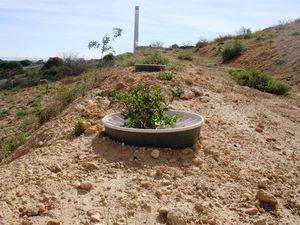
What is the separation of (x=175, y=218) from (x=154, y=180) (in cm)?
60

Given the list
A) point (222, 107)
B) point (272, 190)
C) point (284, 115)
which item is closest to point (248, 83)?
point (284, 115)

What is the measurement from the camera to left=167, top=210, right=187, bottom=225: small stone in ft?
11.4

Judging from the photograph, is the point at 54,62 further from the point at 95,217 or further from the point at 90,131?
the point at 95,217

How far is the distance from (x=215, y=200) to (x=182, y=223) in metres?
0.59

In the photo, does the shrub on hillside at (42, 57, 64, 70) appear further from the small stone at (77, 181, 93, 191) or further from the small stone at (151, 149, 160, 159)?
the small stone at (77, 181, 93, 191)

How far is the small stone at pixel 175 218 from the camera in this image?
11.4ft

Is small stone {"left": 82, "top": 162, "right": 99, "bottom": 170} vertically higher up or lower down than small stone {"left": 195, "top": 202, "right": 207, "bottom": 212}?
higher up

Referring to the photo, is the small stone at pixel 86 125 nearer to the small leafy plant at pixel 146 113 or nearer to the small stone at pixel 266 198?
the small leafy plant at pixel 146 113

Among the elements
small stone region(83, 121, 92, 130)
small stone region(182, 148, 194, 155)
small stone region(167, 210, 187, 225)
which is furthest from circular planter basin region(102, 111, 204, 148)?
small stone region(167, 210, 187, 225)

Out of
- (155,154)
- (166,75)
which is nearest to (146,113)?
(155,154)

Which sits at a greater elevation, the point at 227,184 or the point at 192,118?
the point at 192,118

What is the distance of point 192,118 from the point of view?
17.0 feet

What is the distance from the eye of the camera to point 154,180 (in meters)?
4.04

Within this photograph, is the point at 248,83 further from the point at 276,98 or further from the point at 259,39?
the point at 259,39
